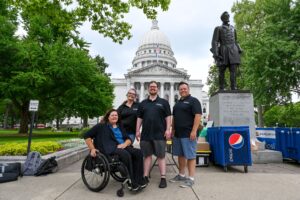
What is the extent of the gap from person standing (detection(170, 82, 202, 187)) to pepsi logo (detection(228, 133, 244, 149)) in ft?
6.18

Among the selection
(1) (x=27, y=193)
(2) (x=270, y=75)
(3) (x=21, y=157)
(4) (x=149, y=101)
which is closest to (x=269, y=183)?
(4) (x=149, y=101)

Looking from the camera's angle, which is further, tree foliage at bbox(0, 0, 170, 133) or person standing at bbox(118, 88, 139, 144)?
tree foliage at bbox(0, 0, 170, 133)

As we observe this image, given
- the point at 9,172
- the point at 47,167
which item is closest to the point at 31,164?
the point at 47,167

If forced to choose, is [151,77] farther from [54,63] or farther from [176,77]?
[54,63]

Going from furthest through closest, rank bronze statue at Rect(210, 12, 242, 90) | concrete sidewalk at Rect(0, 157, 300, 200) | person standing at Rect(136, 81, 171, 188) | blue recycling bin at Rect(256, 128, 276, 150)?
1. blue recycling bin at Rect(256, 128, 276, 150)
2. bronze statue at Rect(210, 12, 242, 90)
3. person standing at Rect(136, 81, 171, 188)
4. concrete sidewalk at Rect(0, 157, 300, 200)

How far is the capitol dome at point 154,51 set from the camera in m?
99.5

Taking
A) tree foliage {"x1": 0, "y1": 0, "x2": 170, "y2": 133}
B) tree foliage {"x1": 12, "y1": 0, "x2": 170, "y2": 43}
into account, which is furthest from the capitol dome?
tree foliage {"x1": 12, "y1": 0, "x2": 170, "y2": 43}

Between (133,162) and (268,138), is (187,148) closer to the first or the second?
(133,162)

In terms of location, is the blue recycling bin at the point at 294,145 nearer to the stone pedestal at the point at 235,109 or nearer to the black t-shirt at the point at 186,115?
the stone pedestal at the point at 235,109

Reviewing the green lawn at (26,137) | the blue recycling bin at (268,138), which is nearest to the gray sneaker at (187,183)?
the blue recycling bin at (268,138)

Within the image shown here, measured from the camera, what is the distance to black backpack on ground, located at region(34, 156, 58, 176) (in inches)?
266

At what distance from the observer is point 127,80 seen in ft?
285

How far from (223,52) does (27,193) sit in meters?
7.48

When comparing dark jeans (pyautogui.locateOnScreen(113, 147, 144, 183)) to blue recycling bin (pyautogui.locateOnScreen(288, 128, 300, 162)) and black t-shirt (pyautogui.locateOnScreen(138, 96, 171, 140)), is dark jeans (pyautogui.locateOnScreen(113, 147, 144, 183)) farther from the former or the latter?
blue recycling bin (pyautogui.locateOnScreen(288, 128, 300, 162))
